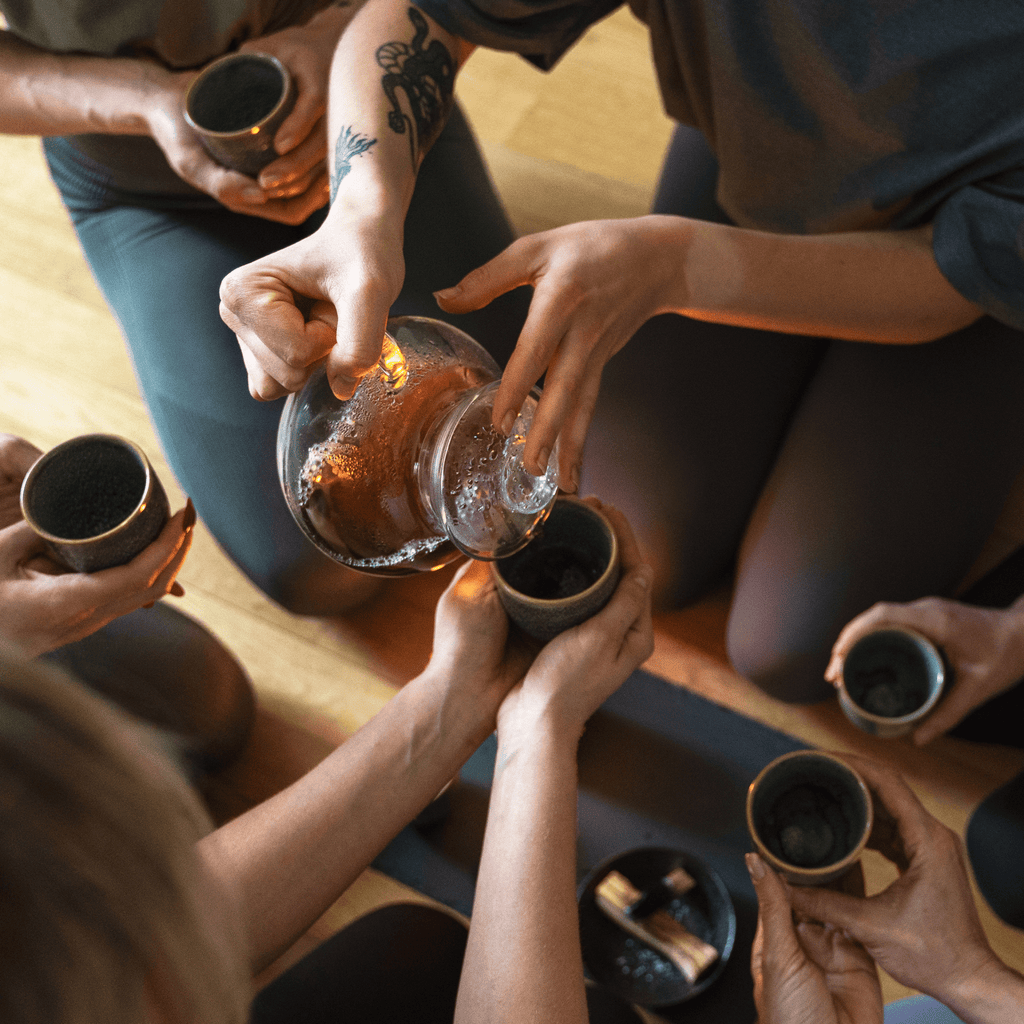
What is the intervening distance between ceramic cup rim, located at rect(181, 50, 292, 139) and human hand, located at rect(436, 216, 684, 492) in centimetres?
34

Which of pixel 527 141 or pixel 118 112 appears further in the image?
pixel 527 141

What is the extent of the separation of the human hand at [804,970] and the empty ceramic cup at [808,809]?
5cm

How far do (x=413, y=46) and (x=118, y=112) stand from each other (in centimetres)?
39

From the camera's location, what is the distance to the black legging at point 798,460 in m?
1.16

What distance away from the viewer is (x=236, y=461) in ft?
3.99

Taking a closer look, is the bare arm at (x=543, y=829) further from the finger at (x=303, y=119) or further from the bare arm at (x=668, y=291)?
the finger at (x=303, y=119)

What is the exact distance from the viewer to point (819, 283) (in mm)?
1011

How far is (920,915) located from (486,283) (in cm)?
74

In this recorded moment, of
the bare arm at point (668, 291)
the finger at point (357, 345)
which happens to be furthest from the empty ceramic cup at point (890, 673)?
the finger at point (357, 345)

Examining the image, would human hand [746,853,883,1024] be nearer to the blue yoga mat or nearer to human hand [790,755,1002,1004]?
human hand [790,755,1002,1004]

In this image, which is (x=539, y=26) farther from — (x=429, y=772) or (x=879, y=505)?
(x=429, y=772)

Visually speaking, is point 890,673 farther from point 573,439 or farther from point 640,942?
point 573,439

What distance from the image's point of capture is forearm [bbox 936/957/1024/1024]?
830 mm

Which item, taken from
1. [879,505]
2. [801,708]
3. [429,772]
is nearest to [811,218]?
[879,505]
